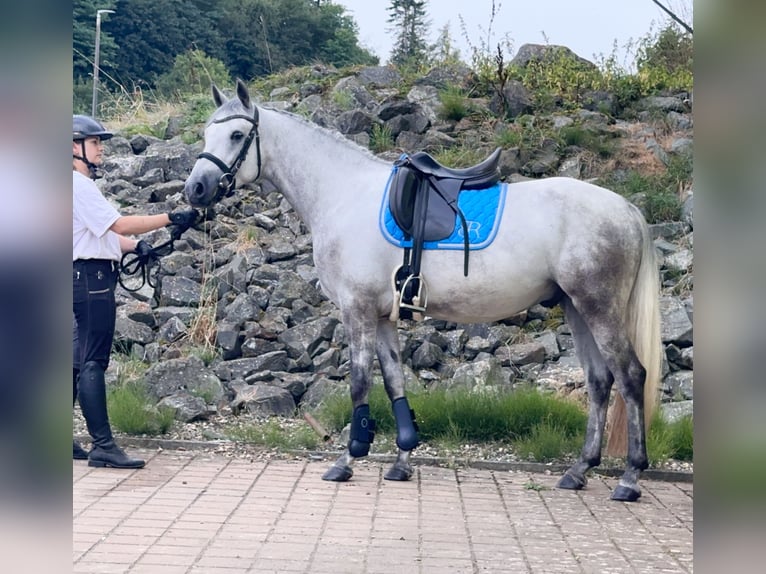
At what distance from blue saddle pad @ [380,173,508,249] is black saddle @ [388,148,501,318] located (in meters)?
0.03

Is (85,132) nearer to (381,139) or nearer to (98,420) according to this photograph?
(98,420)

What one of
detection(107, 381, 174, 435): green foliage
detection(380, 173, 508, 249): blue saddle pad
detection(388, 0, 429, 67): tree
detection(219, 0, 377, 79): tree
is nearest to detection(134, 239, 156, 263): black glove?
detection(107, 381, 174, 435): green foliage

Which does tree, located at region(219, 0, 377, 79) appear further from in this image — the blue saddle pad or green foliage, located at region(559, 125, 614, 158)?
the blue saddle pad

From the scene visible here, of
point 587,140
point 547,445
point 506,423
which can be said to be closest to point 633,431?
point 547,445

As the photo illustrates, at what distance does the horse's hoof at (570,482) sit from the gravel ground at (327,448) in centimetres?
42

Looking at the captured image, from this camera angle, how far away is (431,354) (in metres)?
7.84

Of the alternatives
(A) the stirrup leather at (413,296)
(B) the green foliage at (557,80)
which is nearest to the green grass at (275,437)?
(A) the stirrup leather at (413,296)

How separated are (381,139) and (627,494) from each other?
237 inches

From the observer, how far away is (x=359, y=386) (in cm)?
584

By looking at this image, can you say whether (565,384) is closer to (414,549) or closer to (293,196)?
(293,196)

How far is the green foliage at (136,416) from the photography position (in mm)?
6562

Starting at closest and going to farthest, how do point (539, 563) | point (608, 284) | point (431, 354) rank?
point (539, 563) → point (608, 284) → point (431, 354)
